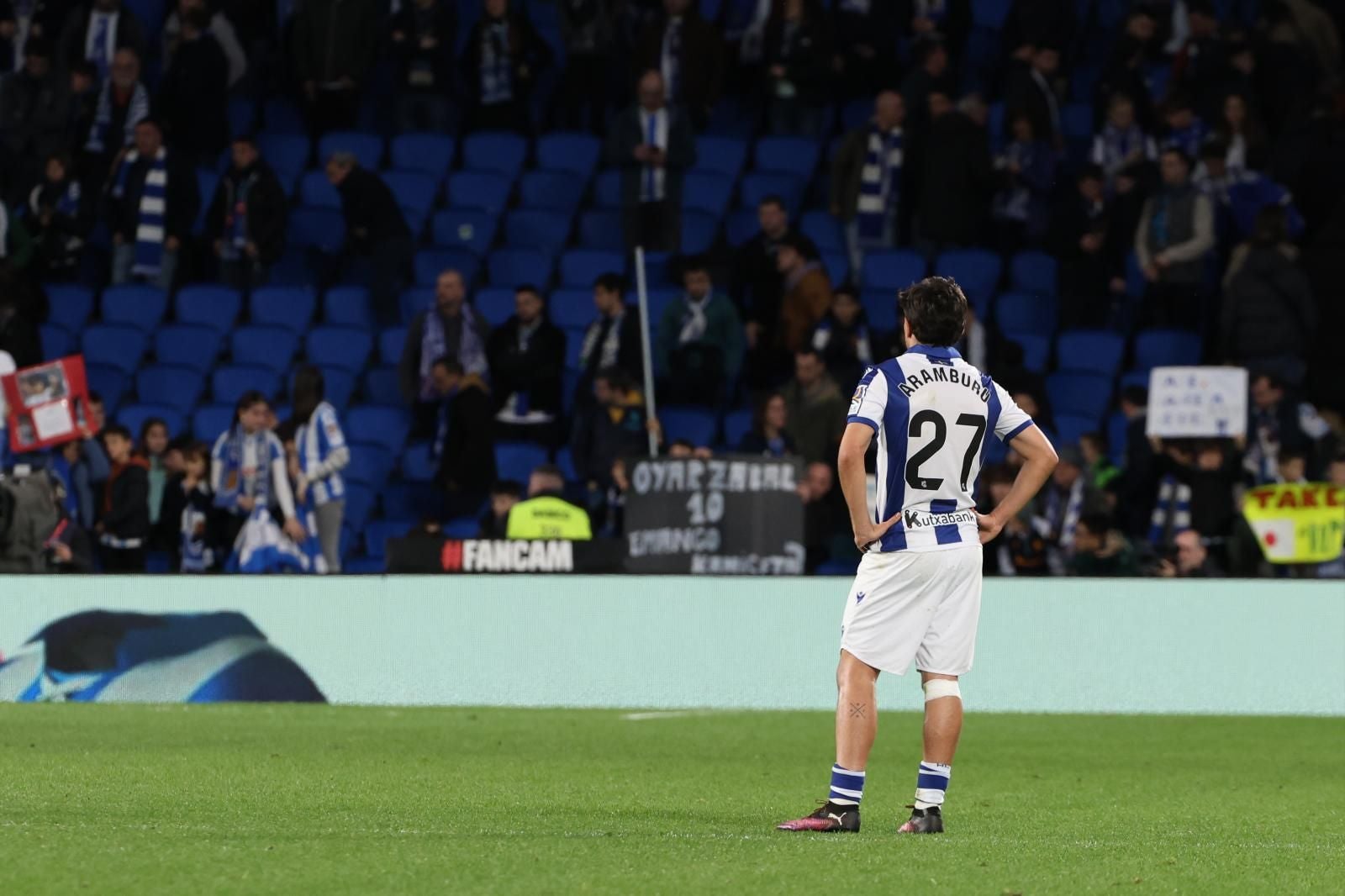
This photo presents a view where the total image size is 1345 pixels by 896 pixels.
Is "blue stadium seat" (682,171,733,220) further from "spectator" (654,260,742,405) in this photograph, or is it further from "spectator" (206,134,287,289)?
"spectator" (206,134,287,289)

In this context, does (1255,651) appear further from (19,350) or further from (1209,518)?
(19,350)

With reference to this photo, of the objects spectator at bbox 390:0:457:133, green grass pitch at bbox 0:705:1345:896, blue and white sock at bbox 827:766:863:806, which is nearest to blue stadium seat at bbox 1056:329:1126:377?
green grass pitch at bbox 0:705:1345:896

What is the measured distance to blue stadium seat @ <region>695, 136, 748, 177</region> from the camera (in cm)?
2131

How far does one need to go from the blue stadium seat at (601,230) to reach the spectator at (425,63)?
5.98ft

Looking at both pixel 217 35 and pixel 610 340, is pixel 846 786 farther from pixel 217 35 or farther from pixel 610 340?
pixel 217 35

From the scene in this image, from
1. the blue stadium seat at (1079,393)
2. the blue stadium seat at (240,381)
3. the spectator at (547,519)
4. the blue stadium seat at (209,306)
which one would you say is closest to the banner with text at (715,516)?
the spectator at (547,519)

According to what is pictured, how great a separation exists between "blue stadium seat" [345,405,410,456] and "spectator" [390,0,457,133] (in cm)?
362

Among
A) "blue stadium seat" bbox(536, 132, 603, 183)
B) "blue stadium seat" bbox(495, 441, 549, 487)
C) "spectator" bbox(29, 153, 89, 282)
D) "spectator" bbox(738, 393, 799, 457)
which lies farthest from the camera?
"blue stadium seat" bbox(536, 132, 603, 183)

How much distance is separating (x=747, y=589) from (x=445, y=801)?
6018 mm

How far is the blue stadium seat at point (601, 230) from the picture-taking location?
2106 centimetres

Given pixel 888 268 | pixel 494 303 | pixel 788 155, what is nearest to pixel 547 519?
pixel 494 303

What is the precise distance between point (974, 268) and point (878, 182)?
3.92ft

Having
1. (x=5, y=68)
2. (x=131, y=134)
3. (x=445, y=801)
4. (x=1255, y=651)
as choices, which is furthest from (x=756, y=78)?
(x=445, y=801)

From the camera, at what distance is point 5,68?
874 inches
